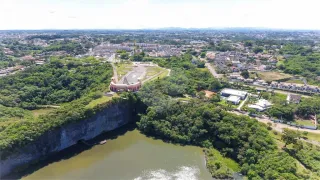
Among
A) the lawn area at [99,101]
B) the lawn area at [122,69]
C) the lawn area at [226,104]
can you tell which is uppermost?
the lawn area at [122,69]

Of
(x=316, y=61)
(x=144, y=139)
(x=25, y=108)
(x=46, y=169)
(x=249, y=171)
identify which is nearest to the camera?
(x=249, y=171)

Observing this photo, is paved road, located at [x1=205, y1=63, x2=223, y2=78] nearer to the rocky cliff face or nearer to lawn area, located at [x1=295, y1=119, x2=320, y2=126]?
lawn area, located at [x1=295, y1=119, x2=320, y2=126]

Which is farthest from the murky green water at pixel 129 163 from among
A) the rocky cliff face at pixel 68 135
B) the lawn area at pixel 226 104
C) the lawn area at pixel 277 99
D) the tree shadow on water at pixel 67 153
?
the lawn area at pixel 277 99

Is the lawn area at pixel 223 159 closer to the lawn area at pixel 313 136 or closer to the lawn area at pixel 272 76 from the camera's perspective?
the lawn area at pixel 313 136

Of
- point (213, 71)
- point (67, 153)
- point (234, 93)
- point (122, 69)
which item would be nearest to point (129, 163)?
point (67, 153)

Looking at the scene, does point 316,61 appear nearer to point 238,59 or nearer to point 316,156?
point 238,59

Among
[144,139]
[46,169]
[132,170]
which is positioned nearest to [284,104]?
[144,139]
